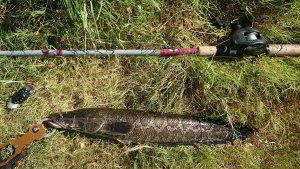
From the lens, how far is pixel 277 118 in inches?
116

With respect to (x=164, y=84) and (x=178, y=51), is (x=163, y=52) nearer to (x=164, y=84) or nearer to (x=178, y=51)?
(x=178, y=51)

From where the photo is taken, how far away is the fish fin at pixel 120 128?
8.46 feet

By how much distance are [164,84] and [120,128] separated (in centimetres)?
96

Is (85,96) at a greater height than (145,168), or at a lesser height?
greater

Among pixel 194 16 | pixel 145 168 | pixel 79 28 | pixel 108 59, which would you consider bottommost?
pixel 145 168

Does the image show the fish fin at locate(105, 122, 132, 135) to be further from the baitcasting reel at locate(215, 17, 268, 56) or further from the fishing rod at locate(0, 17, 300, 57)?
the baitcasting reel at locate(215, 17, 268, 56)

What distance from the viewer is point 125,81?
2.98 metres

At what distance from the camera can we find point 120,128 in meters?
2.58

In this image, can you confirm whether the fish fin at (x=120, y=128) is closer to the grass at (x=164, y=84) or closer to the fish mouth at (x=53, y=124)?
the grass at (x=164, y=84)

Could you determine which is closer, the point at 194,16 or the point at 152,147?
the point at 152,147

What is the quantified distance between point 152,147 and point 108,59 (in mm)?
1513

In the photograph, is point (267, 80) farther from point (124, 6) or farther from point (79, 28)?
point (79, 28)

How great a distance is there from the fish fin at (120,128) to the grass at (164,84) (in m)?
0.41

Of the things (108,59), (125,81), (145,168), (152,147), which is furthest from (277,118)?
(108,59)
